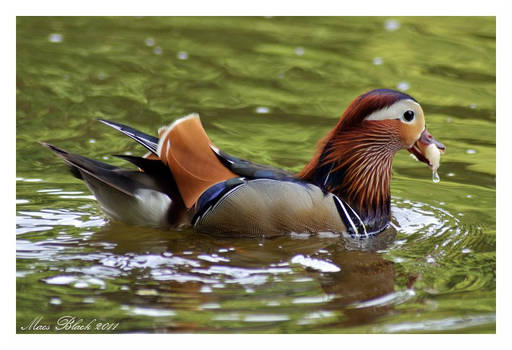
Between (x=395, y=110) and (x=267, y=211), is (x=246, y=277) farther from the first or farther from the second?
Result: (x=395, y=110)

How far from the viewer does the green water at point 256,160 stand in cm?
596

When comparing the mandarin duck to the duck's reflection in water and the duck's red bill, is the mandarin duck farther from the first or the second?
the duck's reflection in water

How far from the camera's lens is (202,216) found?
7.17 meters

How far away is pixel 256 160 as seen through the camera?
9.34m

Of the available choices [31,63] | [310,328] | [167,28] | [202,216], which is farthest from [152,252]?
[167,28]

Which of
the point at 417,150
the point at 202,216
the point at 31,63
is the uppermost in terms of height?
the point at 31,63

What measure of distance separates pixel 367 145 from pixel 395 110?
0.38 metres

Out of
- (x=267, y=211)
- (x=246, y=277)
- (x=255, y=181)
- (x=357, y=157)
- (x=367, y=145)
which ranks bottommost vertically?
(x=246, y=277)

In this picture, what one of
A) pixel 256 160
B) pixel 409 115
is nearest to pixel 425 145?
pixel 409 115

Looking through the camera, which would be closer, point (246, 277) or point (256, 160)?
point (246, 277)

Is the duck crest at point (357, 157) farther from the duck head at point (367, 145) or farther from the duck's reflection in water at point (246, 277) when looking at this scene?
the duck's reflection in water at point (246, 277)

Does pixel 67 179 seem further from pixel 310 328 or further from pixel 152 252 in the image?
pixel 310 328

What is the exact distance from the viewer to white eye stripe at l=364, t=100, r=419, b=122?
24.1 feet

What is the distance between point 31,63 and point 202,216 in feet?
17.2
